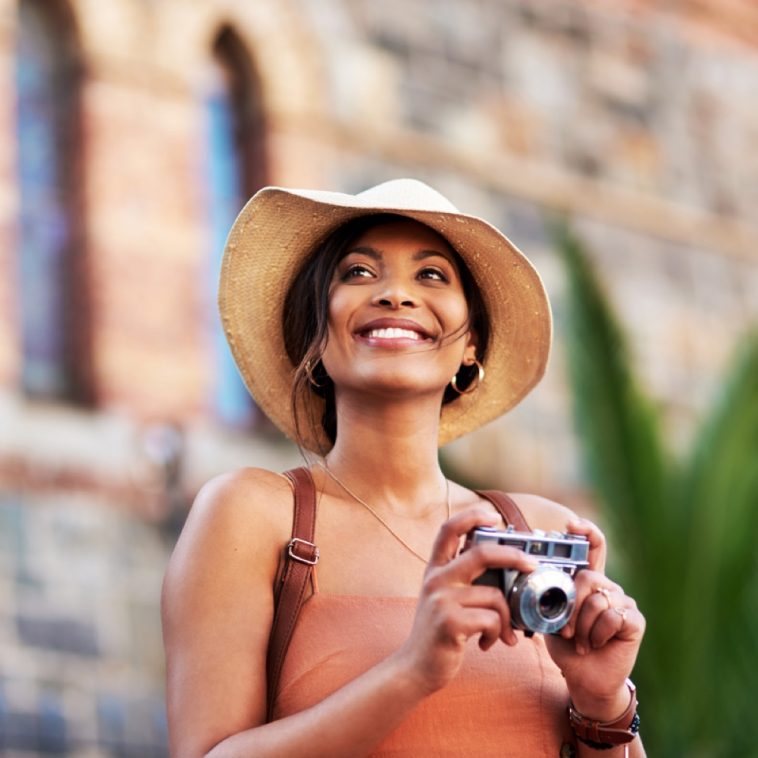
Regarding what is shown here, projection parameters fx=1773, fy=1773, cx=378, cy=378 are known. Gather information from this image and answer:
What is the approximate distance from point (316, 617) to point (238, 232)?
77cm

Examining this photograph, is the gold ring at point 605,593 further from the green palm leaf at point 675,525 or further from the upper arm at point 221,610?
the green palm leaf at point 675,525

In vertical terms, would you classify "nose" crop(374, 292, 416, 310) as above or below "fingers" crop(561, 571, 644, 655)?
above

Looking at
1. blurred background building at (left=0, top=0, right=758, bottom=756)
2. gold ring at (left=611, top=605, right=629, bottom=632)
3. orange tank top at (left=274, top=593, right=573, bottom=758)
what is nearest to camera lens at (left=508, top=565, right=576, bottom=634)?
gold ring at (left=611, top=605, right=629, bottom=632)

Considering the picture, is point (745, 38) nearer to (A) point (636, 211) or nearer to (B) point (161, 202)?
(A) point (636, 211)

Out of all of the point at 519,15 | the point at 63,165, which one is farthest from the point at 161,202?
the point at 519,15

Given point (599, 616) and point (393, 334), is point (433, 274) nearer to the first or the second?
point (393, 334)

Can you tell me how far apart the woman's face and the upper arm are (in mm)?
254

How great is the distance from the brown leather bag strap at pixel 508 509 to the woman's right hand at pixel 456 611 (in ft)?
1.53

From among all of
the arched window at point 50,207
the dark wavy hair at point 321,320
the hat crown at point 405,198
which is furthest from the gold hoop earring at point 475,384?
the arched window at point 50,207

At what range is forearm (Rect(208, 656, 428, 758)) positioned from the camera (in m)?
2.38

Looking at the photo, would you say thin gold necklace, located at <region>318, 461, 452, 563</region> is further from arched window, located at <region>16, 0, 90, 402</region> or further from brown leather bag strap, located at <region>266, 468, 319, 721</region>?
arched window, located at <region>16, 0, 90, 402</region>

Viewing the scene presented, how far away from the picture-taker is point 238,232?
10.1ft

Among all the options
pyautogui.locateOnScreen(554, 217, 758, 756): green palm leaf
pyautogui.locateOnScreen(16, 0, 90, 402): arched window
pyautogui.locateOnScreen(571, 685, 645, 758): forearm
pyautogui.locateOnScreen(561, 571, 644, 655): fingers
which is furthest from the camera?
pyautogui.locateOnScreen(16, 0, 90, 402): arched window

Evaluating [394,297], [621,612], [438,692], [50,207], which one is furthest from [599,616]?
[50,207]
